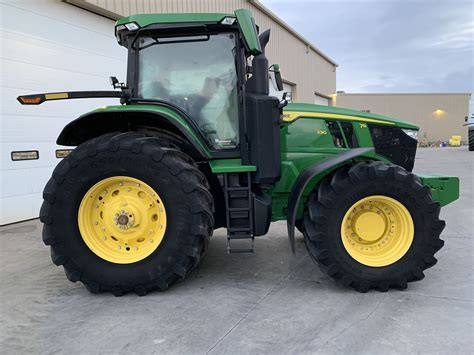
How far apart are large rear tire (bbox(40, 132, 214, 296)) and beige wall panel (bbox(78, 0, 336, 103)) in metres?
4.69

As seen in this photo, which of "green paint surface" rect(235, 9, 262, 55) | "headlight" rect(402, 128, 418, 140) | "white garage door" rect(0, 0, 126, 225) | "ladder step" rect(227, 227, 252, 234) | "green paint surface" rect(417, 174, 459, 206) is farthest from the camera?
"white garage door" rect(0, 0, 126, 225)

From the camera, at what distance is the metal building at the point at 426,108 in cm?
3650

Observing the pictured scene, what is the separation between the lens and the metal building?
→ 3650cm

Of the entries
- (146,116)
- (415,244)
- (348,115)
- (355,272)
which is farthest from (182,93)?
(415,244)

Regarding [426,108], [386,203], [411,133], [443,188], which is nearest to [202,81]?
[386,203]

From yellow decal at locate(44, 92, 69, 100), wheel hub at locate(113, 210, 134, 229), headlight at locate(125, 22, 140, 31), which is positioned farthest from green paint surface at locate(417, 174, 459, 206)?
yellow decal at locate(44, 92, 69, 100)

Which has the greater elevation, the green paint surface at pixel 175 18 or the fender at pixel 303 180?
the green paint surface at pixel 175 18

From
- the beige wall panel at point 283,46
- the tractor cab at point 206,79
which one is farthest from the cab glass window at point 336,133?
the beige wall panel at point 283,46

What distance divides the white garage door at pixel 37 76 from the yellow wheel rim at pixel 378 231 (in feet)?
17.0

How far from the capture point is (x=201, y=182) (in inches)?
123

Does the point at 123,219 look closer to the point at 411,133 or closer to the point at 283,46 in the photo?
the point at 411,133

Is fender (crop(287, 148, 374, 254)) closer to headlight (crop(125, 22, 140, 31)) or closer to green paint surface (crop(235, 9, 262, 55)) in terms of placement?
green paint surface (crop(235, 9, 262, 55))

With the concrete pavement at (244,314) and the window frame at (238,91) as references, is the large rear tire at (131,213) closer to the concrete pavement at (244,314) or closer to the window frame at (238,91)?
the concrete pavement at (244,314)

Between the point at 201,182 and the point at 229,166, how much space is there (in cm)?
32
